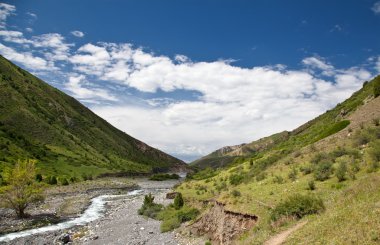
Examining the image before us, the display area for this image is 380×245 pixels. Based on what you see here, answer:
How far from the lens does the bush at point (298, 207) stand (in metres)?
20.9

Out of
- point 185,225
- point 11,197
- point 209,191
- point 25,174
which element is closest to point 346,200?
point 185,225

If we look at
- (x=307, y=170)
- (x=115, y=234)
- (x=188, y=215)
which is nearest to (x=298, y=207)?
(x=307, y=170)

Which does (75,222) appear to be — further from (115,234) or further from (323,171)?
(323,171)

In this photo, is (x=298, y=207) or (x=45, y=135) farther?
(x=45, y=135)

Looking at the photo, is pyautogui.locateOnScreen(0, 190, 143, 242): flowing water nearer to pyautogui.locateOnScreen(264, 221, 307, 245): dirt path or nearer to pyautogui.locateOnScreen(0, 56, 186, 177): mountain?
pyautogui.locateOnScreen(264, 221, 307, 245): dirt path

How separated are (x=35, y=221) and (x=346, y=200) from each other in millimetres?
39803

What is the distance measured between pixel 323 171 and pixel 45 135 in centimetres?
13793

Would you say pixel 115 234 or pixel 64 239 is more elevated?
pixel 64 239

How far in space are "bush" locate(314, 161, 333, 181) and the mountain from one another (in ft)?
255

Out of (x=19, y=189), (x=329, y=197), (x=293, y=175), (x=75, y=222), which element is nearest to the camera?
(x=329, y=197)

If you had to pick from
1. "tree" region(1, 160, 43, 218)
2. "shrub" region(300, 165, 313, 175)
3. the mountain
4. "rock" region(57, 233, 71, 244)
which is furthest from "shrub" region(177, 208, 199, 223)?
the mountain

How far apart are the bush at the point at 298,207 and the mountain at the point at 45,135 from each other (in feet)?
262

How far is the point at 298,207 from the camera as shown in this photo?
21.6 m

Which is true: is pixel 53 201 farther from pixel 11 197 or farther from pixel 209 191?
pixel 209 191
